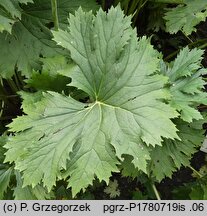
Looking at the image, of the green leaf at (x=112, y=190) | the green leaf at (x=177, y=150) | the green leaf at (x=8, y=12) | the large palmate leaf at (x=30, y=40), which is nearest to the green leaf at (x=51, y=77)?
the large palmate leaf at (x=30, y=40)

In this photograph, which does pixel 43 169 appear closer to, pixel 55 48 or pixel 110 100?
pixel 110 100

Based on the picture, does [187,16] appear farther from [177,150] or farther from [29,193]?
[29,193]

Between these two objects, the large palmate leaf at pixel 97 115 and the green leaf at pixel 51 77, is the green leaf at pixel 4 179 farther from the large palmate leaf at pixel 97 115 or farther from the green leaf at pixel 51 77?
the green leaf at pixel 51 77

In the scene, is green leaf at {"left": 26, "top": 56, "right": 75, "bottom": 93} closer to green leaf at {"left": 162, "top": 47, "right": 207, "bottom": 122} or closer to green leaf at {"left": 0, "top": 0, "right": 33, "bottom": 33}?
green leaf at {"left": 0, "top": 0, "right": 33, "bottom": 33}

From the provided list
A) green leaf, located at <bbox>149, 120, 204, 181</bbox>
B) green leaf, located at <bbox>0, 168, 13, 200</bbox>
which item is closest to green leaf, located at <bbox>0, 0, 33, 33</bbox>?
green leaf, located at <bbox>0, 168, 13, 200</bbox>

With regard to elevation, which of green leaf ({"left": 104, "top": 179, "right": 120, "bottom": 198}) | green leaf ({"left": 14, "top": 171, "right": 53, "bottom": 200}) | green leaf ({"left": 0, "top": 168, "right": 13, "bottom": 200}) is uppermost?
green leaf ({"left": 0, "top": 168, "right": 13, "bottom": 200})

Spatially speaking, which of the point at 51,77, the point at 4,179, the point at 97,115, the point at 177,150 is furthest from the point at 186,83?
the point at 4,179
